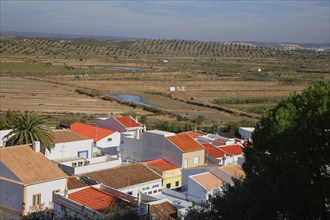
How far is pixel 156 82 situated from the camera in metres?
110

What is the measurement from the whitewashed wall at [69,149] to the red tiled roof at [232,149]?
9040mm

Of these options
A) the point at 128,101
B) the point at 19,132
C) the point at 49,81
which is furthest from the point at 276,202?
the point at 49,81

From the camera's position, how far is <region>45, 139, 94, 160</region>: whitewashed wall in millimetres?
30484

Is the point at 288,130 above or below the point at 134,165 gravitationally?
above

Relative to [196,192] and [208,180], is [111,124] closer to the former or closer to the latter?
[208,180]

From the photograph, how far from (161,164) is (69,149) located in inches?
242

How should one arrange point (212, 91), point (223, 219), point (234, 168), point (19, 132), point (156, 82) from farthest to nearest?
1. point (156, 82)
2. point (212, 91)
3. point (19, 132)
4. point (234, 168)
5. point (223, 219)

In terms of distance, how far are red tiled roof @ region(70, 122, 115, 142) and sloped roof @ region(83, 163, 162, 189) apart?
10306mm

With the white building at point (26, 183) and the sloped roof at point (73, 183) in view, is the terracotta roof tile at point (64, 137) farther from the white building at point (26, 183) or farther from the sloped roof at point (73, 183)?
the white building at point (26, 183)

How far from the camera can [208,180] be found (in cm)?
2488

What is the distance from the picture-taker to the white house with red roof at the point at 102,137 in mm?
35750

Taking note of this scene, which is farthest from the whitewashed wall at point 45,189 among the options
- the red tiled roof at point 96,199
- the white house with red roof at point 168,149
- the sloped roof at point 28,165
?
the white house with red roof at point 168,149

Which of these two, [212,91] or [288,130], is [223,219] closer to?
[288,130]

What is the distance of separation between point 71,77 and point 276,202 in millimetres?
103435
